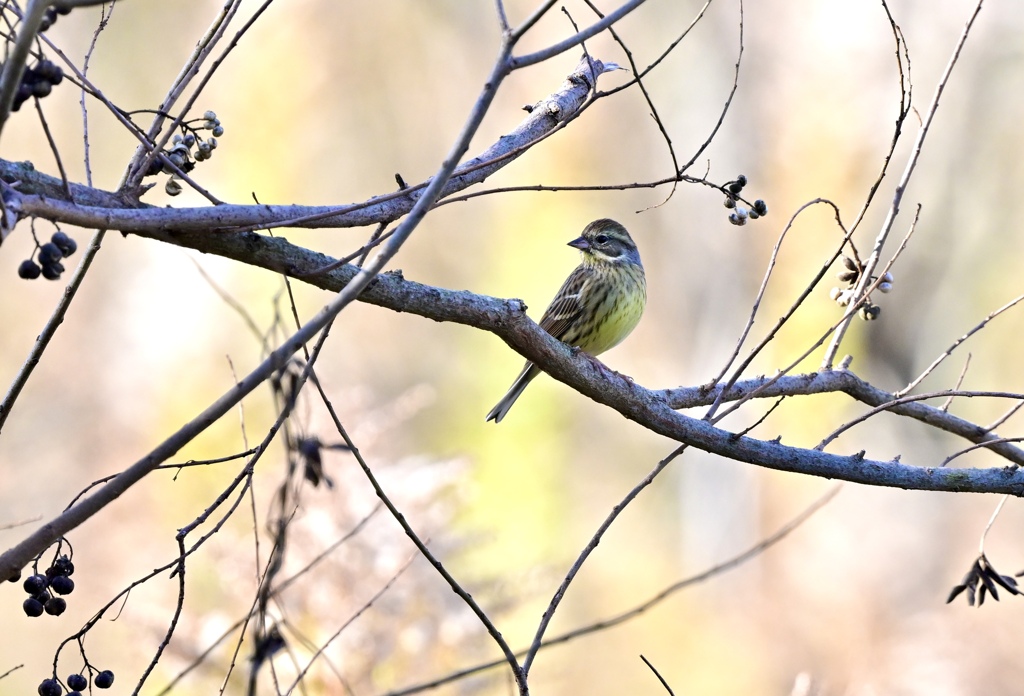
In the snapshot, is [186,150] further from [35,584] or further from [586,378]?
[586,378]

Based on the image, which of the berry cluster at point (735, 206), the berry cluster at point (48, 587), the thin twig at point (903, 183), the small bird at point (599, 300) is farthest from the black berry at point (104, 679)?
the small bird at point (599, 300)

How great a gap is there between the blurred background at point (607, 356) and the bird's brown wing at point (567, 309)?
6.03ft

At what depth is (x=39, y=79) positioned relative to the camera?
1754 millimetres

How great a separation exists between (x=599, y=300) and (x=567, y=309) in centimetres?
18

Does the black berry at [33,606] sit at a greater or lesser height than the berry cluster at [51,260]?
lesser

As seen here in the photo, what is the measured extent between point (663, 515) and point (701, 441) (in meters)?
12.3

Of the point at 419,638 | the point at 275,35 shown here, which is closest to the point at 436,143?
the point at 275,35

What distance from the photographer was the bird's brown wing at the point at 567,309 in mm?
4812

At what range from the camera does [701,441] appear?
8.29 feet

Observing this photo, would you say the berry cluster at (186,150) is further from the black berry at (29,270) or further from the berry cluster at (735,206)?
the berry cluster at (735,206)

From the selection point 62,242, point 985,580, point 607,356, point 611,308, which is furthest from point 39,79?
point 607,356

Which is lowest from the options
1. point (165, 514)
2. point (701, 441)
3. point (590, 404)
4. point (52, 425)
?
point (701, 441)

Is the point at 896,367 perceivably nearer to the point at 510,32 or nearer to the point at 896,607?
the point at 896,607

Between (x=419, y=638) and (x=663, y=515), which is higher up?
(x=663, y=515)
